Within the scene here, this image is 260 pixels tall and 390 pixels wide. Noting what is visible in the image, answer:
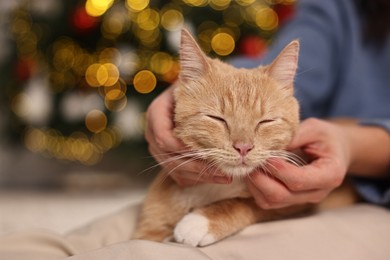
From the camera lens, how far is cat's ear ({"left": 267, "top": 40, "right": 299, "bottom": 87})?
100 cm

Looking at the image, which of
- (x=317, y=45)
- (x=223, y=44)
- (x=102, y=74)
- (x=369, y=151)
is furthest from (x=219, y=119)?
(x=102, y=74)

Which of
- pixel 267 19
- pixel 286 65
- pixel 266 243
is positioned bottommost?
pixel 266 243

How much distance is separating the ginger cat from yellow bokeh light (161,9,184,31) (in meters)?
1.40

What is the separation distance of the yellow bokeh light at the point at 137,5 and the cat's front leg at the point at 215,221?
5.31 feet

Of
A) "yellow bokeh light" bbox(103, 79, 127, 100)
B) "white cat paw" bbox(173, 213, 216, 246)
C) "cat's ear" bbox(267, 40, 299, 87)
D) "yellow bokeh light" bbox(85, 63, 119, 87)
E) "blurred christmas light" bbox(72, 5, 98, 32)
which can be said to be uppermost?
"blurred christmas light" bbox(72, 5, 98, 32)

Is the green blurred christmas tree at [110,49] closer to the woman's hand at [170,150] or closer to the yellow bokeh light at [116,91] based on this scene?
the yellow bokeh light at [116,91]

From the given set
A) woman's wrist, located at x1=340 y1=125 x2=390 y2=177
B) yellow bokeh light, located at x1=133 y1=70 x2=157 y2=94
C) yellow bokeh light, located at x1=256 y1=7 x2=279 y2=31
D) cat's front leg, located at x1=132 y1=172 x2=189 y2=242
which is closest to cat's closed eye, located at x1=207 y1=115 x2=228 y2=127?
cat's front leg, located at x1=132 y1=172 x2=189 y2=242

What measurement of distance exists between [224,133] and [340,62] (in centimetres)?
73

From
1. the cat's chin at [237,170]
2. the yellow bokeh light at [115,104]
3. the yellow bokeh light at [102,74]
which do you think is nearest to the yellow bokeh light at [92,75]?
the yellow bokeh light at [102,74]

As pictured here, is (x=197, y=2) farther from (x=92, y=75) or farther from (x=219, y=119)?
(x=219, y=119)

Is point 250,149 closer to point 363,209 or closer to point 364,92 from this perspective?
point 363,209

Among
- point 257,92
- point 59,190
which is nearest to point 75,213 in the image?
point 59,190

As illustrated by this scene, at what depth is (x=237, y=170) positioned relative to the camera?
960 mm

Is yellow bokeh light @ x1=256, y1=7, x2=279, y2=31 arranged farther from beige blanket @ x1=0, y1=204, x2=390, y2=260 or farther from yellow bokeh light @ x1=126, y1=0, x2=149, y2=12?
beige blanket @ x1=0, y1=204, x2=390, y2=260
